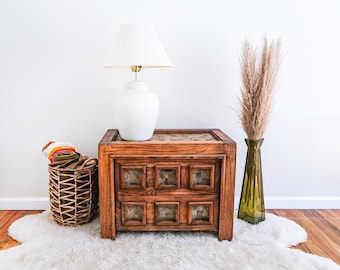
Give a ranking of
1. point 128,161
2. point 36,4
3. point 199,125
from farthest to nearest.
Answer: point 199,125 → point 36,4 → point 128,161

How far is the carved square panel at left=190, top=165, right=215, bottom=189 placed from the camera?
180 cm

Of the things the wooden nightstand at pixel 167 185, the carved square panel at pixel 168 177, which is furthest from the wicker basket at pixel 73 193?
the carved square panel at pixel 168 177

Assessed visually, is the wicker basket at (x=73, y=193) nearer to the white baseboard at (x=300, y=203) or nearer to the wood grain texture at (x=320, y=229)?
the white baseboard at (x=300, y=203)

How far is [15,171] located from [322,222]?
→ 7.15ft

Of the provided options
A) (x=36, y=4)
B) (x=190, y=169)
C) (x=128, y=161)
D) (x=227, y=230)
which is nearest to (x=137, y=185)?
(x=128, y=161)

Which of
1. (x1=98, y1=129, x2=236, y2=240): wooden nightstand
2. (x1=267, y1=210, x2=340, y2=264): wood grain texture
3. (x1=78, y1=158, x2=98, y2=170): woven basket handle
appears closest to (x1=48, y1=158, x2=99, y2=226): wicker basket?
(x1=78, y1=158, x2=98, y2=170): woven basket handle

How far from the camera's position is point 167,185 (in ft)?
5.98

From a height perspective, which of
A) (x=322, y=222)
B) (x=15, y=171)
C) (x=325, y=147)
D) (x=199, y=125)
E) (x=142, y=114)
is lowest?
(x=322, y=222)

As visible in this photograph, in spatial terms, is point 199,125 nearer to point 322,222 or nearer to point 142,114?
point 142,114

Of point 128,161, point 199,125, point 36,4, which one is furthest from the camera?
point 199,125

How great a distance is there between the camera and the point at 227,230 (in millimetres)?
1843

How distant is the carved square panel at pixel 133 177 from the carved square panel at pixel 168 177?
0.08 metres

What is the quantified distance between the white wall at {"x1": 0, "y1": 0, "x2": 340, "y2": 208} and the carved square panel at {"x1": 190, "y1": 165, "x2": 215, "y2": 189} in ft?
1.82

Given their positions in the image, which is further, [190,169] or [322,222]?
[322,222]
